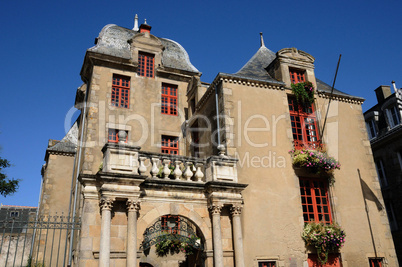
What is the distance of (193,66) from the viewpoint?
1719 cm

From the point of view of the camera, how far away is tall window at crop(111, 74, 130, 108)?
47.7ft

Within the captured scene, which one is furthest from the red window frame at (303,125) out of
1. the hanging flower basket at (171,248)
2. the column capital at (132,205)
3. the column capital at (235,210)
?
the column capital at (132,205)

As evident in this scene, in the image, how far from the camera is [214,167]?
9109 millimetres

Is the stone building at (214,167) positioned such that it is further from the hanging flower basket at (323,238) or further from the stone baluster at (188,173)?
the hanging flower basket at (323,238)

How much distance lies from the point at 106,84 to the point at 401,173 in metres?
13.8

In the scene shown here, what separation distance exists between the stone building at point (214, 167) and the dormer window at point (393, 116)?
5570 mm

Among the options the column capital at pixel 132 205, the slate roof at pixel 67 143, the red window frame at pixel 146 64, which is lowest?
the column capital at pixel 132 205

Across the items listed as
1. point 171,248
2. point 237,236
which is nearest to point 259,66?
point 237,236

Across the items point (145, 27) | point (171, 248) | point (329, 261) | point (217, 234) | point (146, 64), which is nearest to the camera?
point (217, 234)

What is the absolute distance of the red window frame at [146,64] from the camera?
15.7m

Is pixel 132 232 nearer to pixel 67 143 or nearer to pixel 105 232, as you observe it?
pixel 105 232

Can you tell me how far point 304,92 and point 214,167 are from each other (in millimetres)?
4836

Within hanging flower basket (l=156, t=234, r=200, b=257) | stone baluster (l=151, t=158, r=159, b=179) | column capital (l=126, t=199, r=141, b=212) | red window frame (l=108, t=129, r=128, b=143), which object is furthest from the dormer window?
column capital (l=126, t=199, r=141, b=212)

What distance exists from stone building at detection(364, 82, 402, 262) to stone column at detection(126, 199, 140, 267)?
13.3 m
